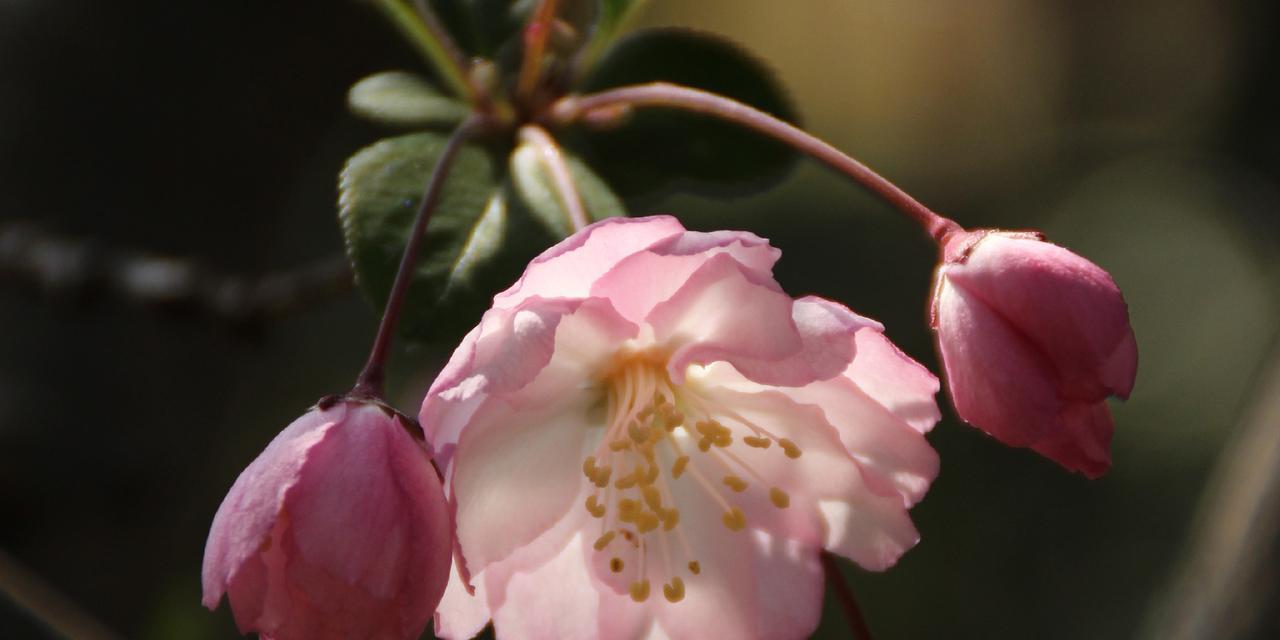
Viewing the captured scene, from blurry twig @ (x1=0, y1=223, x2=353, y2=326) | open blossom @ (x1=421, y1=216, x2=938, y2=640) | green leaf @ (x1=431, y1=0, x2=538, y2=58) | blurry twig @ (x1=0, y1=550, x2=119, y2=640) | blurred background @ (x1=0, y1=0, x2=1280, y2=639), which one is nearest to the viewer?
open blossom @ (x1=421, y1=216, x2=938, y2=640)

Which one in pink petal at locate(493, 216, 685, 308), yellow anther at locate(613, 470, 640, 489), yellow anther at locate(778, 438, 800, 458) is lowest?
yellow anther at locate(613, 470, 640, 489)

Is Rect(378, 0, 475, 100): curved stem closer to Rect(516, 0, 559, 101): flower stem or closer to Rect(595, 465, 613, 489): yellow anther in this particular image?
Rect(516, 0, 559, 101): flower stem

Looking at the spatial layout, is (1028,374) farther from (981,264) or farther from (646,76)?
(646,76)

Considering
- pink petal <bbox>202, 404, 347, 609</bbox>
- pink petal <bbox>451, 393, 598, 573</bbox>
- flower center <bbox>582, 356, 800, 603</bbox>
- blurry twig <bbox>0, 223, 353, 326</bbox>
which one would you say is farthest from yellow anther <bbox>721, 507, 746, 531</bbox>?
blurry twig <bbox>0, 223, 353, 326</bbox>

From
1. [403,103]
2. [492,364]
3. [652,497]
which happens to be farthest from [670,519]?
[403,103]

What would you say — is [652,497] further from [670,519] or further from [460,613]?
[460,613]

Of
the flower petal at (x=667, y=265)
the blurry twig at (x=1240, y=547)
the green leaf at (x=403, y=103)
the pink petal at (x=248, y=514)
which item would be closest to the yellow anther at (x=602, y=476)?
the flower petal at (x=667, y=265)
